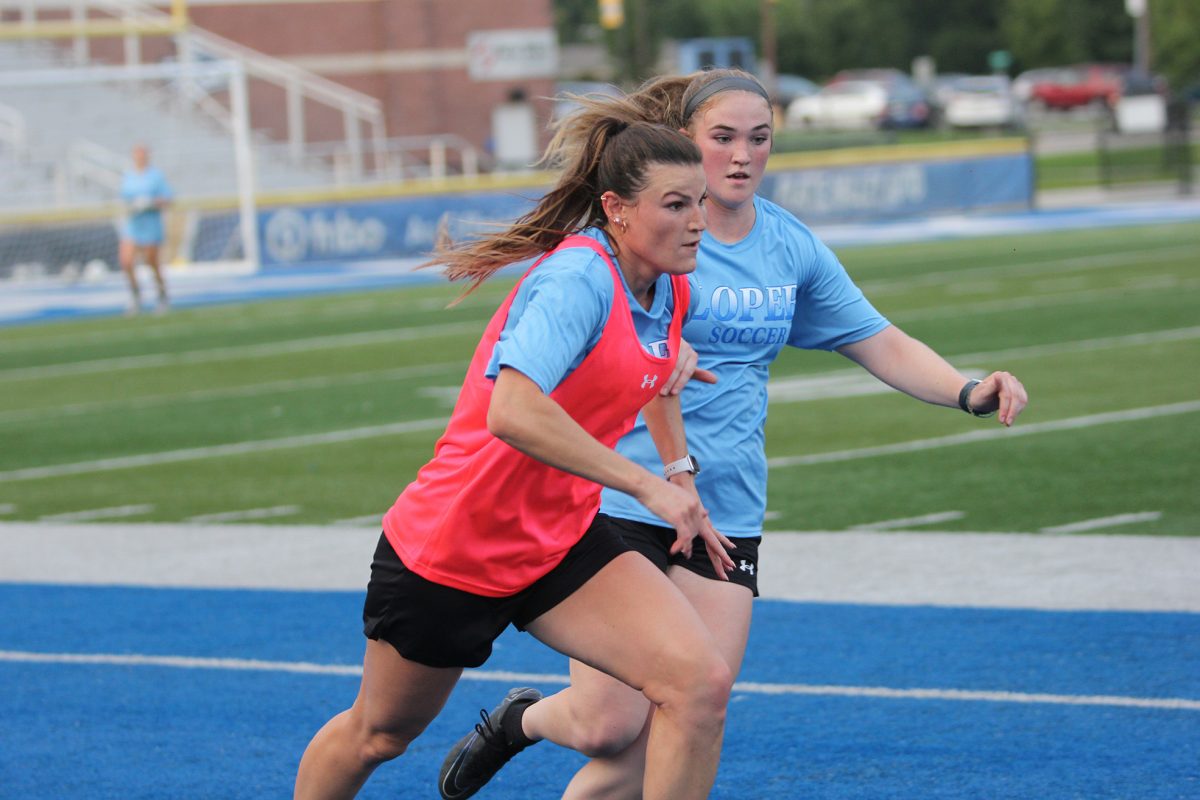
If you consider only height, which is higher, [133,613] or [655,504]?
[655,504]

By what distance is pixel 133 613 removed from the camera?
27.0 feet

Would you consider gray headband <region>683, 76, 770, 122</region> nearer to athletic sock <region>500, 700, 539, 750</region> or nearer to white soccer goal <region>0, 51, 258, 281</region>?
athletic sock <region>500, 700, 539, 750</region>

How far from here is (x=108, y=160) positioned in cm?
3675


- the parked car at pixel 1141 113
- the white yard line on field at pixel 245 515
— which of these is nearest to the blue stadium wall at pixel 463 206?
the white yard line on field at pixel 245 515

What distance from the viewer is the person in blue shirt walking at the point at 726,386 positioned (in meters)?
4.68

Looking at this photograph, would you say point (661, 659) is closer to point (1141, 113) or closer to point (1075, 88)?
point (1141, 113)

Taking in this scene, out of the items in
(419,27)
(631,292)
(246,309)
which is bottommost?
(246,309)

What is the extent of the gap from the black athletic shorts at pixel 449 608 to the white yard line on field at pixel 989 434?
6.99 metres

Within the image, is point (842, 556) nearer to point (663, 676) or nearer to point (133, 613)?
point (133, 613)

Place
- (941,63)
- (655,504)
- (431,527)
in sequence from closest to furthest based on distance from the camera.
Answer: (655,504) → (431,527) → (941,63)

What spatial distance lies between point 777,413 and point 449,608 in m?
9.41

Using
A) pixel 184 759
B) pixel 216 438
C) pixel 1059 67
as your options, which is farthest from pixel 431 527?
pixel 1059 67

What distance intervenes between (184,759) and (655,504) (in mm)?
2761

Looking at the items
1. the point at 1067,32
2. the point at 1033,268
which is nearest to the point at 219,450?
the point at 1033,268
